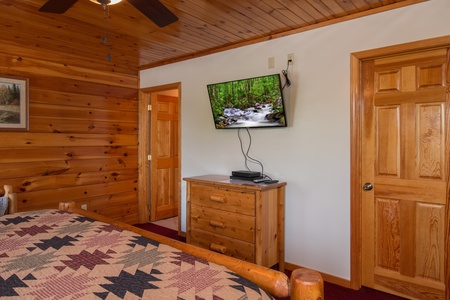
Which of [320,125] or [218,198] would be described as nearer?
[320,125]

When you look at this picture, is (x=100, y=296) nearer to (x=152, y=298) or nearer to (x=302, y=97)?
(x=152, y=298)

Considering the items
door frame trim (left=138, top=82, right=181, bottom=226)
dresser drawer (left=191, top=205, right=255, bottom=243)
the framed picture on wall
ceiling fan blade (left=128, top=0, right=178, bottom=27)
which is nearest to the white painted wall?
dresser drawer (left=191, top=205, right=255, bottom=243)

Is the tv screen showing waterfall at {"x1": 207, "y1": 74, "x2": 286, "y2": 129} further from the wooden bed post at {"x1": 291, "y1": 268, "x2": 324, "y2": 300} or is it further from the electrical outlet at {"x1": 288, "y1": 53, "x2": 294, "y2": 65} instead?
the wooden bed post at {"x1": 291, "y1": 268, "x2": 324, "y2": 300}

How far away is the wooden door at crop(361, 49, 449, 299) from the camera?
2.33 m

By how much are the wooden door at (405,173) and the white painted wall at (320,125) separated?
18 cm

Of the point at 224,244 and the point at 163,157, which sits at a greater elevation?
the point at 163,157

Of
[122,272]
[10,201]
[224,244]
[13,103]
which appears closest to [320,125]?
[224,244]

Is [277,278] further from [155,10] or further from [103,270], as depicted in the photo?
[155,10]

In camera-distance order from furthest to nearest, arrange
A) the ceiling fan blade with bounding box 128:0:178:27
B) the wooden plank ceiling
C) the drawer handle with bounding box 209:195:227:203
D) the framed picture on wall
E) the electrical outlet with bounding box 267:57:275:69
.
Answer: the framed picture on wall → the electrical outlet with bounding box 267:57:275:69 → the drawer handle with bounding box 209:195:227:203 → the wooden plank ceiling → the ceiling fan blade with bounding box 128:0:178:27

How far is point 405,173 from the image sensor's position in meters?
2.48

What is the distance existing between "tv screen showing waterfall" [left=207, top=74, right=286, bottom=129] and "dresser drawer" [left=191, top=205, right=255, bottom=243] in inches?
36.7

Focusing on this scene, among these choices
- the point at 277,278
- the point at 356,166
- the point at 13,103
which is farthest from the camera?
the point at 13,103

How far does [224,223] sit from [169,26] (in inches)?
74.8

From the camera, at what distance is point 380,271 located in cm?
259
